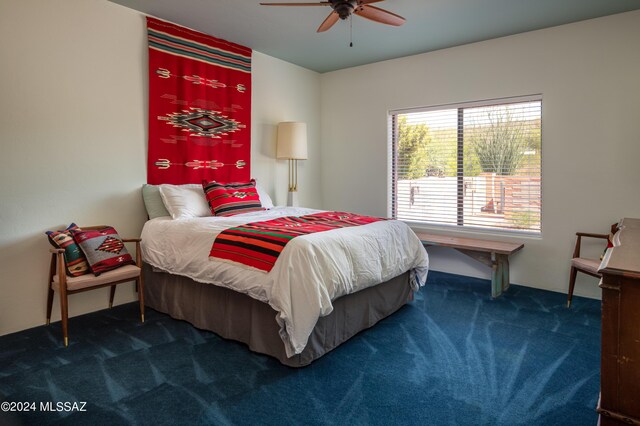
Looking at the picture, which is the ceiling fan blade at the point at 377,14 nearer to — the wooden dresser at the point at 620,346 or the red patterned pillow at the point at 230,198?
the red patterned pillow at the point at 230,198

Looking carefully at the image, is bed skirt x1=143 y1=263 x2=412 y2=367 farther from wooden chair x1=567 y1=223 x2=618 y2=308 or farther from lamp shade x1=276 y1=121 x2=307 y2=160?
lamp shade x1=276 y1=121 x2=307 y2=160

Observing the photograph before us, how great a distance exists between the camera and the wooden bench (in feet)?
12.7

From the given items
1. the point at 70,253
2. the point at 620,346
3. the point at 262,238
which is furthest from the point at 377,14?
the point at 70,253

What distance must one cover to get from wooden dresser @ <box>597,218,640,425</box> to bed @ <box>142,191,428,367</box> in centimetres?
141

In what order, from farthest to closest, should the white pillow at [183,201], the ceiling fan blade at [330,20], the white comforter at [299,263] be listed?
1. the white pillow at [183,201]
2. the ceiling fan blade at [330,20]
3. the white comforter at [299,263]

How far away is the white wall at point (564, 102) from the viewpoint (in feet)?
11.9

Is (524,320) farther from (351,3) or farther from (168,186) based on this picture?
(168,186)

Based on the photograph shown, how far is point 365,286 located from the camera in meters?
2.85

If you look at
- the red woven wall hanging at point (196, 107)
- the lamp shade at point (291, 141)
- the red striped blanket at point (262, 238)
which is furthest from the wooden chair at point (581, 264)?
the red woven wall hanging at point (196, 107)

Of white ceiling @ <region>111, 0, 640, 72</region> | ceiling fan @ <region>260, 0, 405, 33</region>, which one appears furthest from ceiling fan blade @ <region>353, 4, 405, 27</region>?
white ceiling @ <region>111, 0, 640, 72</region>

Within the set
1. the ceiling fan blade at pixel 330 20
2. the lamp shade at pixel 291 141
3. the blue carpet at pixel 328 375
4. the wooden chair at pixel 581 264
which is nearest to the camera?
the blue carpet at pixel 328 375

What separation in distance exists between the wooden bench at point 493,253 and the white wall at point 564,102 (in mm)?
290

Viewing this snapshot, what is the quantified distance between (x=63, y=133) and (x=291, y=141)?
2444mm

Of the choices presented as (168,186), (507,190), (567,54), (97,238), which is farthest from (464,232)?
(97,238)
